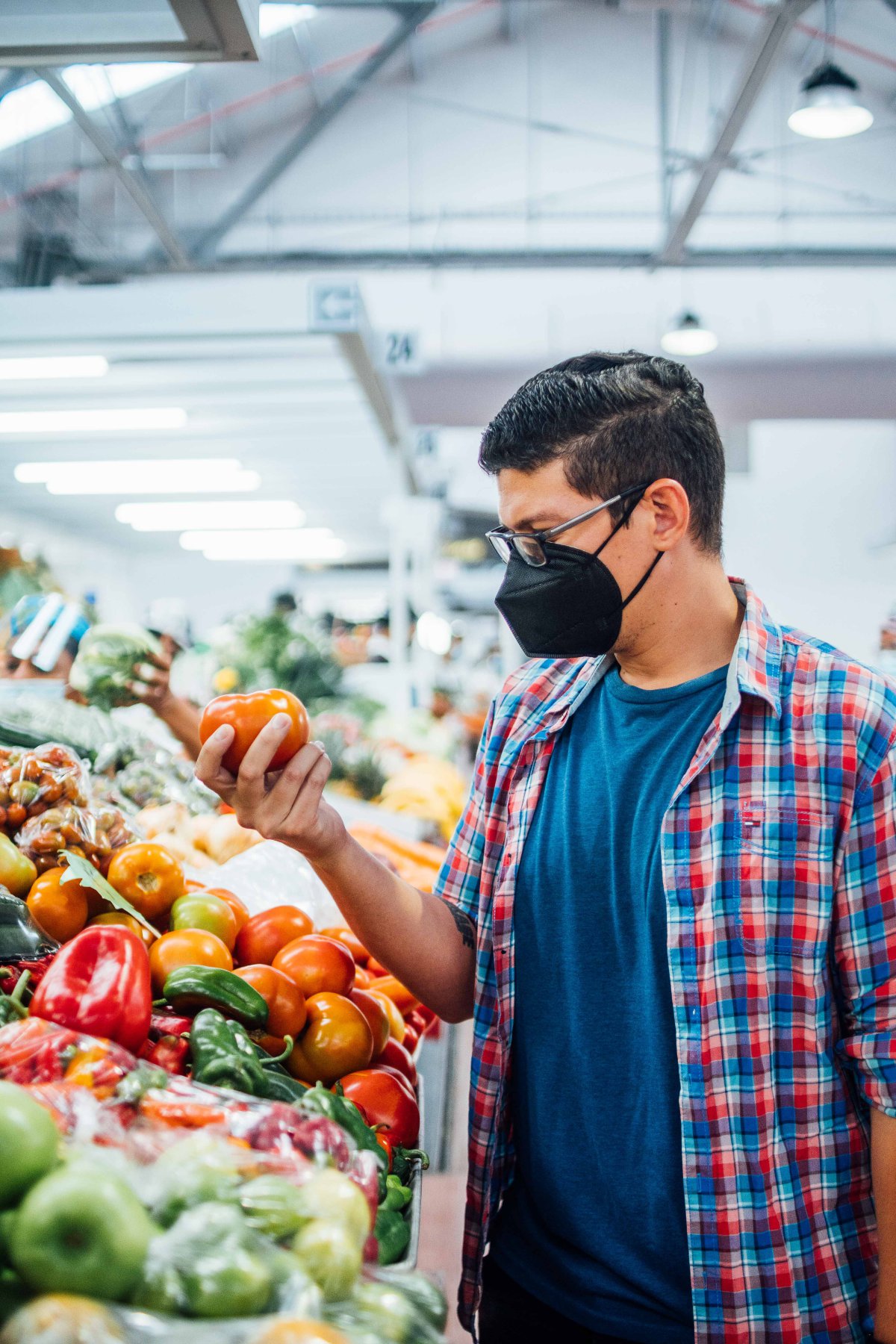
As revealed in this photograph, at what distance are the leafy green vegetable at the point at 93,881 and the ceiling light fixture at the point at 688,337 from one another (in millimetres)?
9077

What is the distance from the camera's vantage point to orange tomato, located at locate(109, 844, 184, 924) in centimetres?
189

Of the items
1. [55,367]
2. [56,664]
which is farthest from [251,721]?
[55,367]

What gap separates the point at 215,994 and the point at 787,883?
794mm

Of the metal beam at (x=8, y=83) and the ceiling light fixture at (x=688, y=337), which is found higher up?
the metal beam at (x=8, y=83)

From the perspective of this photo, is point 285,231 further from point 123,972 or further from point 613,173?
point 123,972

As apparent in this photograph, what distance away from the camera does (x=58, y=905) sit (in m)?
1.73

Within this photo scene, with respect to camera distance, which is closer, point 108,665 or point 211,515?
point 108,665

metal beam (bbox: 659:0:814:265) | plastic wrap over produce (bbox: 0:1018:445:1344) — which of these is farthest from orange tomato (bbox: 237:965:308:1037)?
metal beam (bbox: 659:0:814:265)

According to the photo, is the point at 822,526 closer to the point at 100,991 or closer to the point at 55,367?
the point at 55,367

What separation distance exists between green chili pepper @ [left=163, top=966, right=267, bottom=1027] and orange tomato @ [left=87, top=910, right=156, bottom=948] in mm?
206

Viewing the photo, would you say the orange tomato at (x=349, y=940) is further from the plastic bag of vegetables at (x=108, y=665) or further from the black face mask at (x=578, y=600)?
the plastic bag of vegetables at (x=108, y=665)

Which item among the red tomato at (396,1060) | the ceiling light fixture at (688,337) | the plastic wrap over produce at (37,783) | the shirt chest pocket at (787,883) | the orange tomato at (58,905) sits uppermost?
the ceiling light fixture at (688,337)

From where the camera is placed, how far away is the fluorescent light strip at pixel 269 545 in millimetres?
12430

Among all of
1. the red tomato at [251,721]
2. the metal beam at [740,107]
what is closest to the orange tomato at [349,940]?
the red tomato at [251,721]
